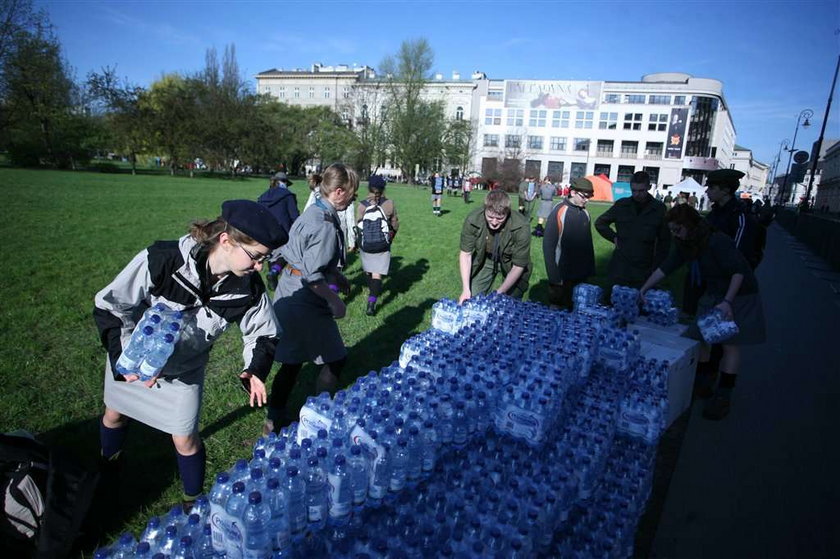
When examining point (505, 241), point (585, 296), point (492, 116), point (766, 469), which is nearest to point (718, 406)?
point (766, 469)

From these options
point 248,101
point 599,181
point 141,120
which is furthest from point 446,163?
point 141,120

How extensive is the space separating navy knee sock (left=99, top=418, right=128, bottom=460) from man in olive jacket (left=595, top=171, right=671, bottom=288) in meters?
5.17

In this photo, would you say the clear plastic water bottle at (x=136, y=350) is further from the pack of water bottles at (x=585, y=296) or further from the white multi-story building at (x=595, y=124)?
the white multi-story building at (x=595, y=124)

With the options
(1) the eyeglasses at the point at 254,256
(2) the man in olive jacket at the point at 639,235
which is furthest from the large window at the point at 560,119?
(1) the eyeglasses at the point at 254,256

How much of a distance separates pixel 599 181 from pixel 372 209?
4547cm

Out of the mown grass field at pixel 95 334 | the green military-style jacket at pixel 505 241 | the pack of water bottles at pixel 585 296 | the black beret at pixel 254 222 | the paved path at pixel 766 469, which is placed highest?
the black beret at pixel 254 222

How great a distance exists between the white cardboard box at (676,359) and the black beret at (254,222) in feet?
11.3

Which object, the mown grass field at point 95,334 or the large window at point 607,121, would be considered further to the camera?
the large window at point 607,121

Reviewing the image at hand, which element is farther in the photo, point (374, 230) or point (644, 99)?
point (644, 99)

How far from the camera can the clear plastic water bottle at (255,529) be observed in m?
1.61

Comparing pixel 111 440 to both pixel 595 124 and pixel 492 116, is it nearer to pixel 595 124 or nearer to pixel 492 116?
pixel 595 124

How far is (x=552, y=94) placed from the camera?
258 feet

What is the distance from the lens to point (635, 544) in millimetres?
3209

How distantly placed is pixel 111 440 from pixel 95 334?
371 cm
